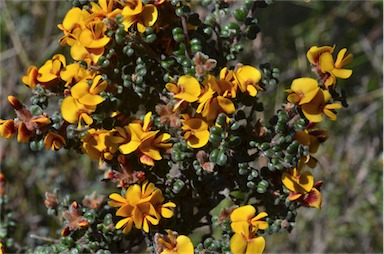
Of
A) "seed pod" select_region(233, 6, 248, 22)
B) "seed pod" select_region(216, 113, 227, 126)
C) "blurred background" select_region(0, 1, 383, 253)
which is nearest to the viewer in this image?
"seed pod" select_region(216, 113, 227, 126)

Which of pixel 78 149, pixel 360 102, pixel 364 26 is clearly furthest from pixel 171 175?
pixel 364 26

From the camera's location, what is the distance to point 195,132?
1.30 m

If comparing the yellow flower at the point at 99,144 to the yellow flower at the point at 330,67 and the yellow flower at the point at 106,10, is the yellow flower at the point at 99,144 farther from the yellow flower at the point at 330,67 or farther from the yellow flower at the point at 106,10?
the yellow flower at the point at 330,67

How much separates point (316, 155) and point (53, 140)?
181 cm

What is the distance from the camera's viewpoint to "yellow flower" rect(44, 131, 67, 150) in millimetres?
1320

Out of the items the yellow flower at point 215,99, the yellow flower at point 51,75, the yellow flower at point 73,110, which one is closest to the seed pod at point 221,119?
the yellow flower at point 215,99

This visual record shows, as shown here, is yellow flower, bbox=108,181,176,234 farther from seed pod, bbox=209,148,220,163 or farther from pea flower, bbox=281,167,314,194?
pea flower, bbox=281,167,314,194

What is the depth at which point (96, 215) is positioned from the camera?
1.48 metres

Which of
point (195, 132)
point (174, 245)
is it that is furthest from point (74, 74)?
point (174, 245)

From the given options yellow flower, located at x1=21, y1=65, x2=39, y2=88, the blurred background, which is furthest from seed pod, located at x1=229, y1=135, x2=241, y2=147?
the blurred background

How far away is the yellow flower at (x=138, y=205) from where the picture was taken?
1287 mm

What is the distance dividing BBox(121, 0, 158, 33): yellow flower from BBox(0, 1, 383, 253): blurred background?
1530 millimetres

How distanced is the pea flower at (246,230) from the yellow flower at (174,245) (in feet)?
0.32

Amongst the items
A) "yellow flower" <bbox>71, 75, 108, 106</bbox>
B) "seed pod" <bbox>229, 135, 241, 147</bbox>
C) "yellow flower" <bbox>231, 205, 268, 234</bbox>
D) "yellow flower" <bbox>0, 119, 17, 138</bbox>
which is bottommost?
"yellow flower" <bbox>231, 205, 268, 234</bbox>
